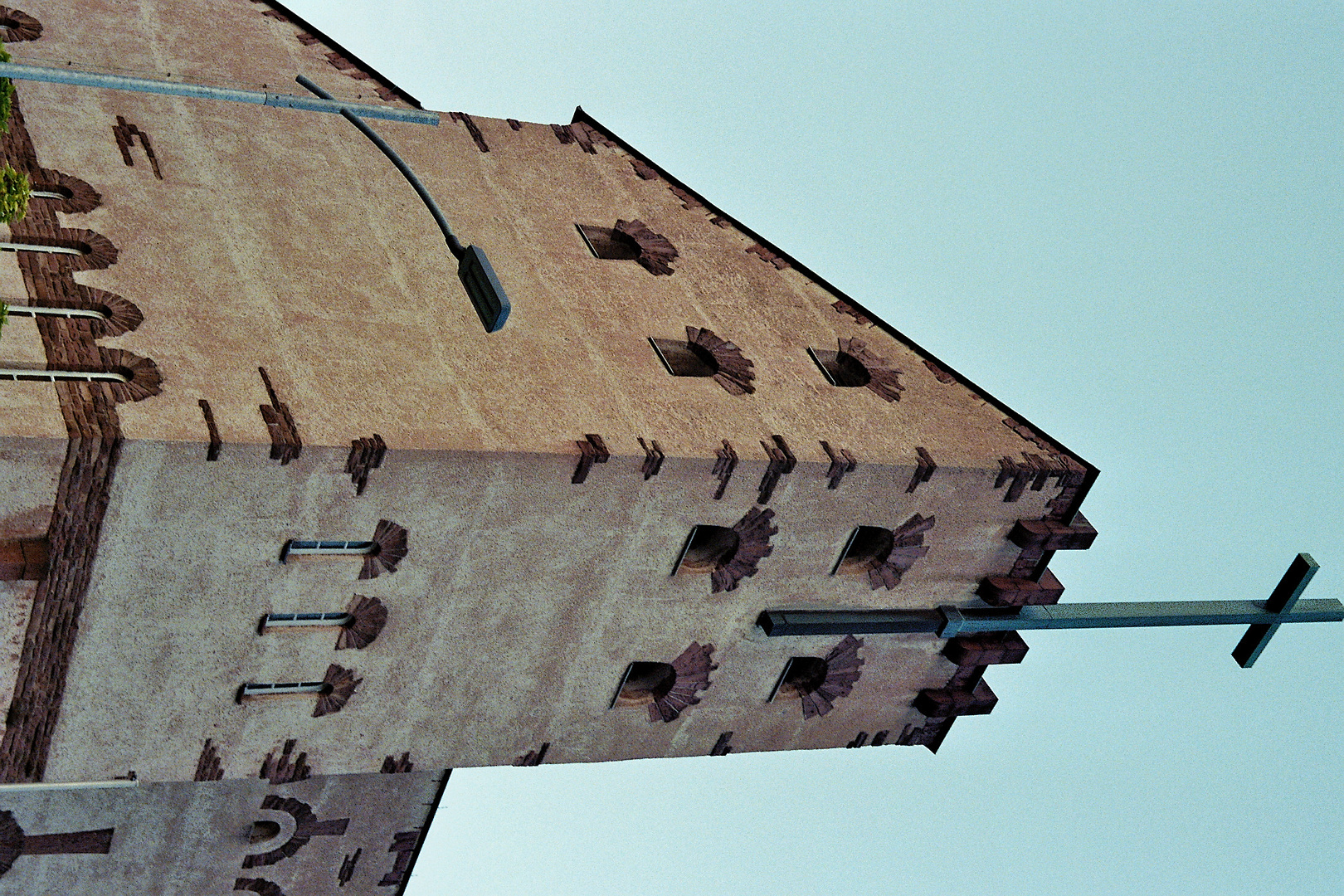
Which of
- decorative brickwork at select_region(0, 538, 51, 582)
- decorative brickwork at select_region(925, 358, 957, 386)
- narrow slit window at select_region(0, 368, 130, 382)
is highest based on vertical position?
decorative brickwork at select_region(925, 358, 957, 386)

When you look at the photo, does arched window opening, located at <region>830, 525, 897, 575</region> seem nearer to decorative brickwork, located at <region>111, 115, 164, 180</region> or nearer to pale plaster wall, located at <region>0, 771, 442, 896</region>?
pale plaster wall, located at <region>0, 771, 442, 896</region>

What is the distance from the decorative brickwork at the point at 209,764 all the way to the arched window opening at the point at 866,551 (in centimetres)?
1012

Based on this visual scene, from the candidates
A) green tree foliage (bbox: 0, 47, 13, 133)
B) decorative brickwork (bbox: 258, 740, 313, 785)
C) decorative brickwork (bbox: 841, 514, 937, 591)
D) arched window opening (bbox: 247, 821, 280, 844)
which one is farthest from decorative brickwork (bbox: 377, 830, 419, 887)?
green tree foliage (bbox: 0, 47, 13, 133)

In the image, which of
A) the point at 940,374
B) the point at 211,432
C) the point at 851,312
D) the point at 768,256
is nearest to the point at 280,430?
the point at 211,432

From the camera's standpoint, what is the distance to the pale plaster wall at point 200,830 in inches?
1095

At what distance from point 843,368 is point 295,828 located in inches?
522

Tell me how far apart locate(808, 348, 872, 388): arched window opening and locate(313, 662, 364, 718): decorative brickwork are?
9369 mm

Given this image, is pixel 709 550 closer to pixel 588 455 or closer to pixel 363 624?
pixel 588 455

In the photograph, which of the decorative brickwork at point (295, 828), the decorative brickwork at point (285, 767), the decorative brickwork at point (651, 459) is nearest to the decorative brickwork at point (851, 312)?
the decorative brickwork at point (651, 459)

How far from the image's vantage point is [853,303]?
98.6 feet

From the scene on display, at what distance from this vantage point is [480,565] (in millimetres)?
23656

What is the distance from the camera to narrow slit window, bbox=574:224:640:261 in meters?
28.1

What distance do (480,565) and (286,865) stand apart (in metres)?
10.5

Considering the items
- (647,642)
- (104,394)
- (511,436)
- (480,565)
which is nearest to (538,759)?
(647,642)
